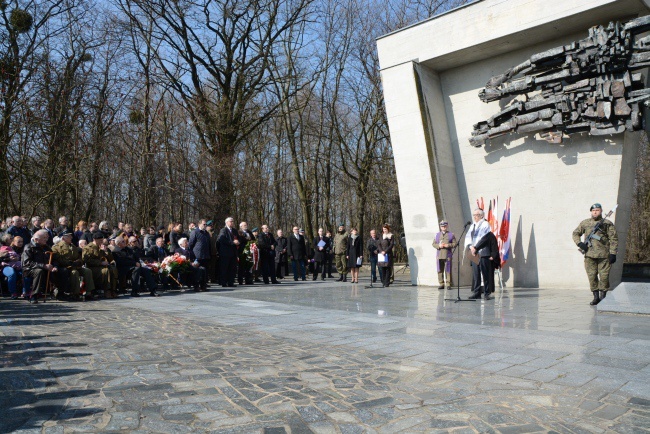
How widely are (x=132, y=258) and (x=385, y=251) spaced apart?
252 inches

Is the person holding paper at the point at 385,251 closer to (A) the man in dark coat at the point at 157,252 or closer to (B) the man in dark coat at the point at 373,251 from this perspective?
(B) the man in dark coat at the point at 373,251

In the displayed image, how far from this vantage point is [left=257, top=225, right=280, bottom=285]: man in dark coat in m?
16.6

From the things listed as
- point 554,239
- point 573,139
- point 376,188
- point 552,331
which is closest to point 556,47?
point 573,139

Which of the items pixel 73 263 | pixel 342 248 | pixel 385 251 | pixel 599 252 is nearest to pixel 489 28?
pixel 385 251

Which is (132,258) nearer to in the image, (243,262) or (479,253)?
(243,262)

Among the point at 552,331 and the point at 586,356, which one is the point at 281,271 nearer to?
the point at 552,331

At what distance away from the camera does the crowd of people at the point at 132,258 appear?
39.3 feet

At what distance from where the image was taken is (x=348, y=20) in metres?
28.1

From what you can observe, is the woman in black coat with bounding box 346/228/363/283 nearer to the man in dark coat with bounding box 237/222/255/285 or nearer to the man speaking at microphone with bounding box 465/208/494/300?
the man in dark coat with bounding box 237/222/255/285

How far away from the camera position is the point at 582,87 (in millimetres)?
12461

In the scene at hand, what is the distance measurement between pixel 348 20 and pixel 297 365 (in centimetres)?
2526

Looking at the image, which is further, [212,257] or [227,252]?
[212,257]

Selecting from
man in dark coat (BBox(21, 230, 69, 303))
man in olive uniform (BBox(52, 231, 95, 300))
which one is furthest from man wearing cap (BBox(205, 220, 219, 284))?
man in dark coat (BBox(21, 230, 69, 303))

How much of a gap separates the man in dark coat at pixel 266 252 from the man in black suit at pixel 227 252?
3.48 feet
